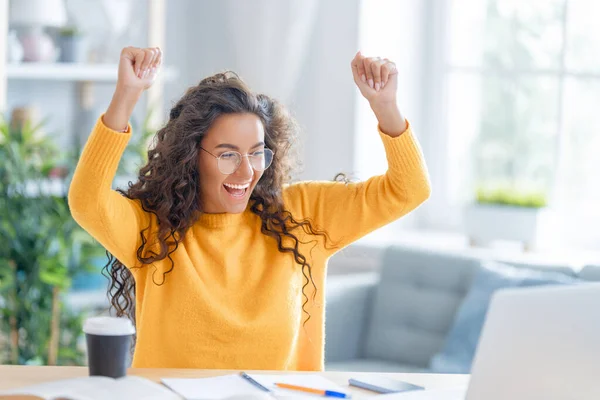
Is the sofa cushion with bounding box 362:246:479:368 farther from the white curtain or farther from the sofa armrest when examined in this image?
the white curtain

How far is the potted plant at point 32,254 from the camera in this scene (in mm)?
3346

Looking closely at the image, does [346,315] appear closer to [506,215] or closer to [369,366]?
[369,366]

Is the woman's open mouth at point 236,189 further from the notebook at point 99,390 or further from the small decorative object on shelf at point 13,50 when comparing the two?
the small decorative object on shelf at point 13,50

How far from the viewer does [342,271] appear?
4.03m

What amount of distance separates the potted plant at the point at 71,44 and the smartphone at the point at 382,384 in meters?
2.58

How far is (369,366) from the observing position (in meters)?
3.19

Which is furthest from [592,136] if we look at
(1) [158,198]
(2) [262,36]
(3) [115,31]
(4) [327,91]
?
(1) [158,198]

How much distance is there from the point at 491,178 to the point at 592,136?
1.43 feet

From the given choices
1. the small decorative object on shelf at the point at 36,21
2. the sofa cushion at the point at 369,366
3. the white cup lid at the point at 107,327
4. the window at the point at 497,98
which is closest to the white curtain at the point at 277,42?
the window at the point at 497,98

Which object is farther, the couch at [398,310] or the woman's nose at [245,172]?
the couch at [398,310]

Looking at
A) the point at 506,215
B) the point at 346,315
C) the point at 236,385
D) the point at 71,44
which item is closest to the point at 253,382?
the point at 236,385

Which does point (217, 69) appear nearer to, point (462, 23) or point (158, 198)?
point (462, 23)

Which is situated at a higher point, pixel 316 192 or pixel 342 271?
pixel 316 192

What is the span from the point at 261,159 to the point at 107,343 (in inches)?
22.8
